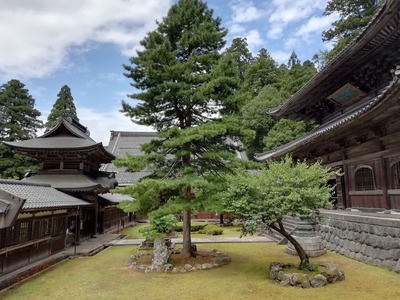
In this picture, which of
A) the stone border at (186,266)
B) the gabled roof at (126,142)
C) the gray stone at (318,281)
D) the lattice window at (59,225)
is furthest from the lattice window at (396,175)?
the gabled roof at (126,142)

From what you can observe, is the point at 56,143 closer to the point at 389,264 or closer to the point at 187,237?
the point at 187,237

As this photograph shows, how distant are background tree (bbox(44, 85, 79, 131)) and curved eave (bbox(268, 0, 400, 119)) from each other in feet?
111

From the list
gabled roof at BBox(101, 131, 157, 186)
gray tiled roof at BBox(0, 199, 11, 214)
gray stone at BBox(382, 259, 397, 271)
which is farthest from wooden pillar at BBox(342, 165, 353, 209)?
gabled roof at BBox(101, 131, 157, 186)

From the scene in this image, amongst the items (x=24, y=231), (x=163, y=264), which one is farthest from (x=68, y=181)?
(x=163, y=264)

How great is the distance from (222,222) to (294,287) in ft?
60.9

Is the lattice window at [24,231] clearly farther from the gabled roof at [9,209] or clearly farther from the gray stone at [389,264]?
the gray stone at [389,264]

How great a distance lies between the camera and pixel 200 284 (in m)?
8.70

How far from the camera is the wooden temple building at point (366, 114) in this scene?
8930 mm

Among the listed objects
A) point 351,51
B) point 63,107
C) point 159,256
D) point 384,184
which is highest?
point 63,107

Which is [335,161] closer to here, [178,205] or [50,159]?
[178,205]

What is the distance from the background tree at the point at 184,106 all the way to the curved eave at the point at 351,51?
153 inches

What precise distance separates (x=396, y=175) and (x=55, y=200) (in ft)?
46.0

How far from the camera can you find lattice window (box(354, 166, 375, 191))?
11.6 m

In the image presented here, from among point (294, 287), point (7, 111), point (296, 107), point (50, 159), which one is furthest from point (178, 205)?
point (7, 111)
